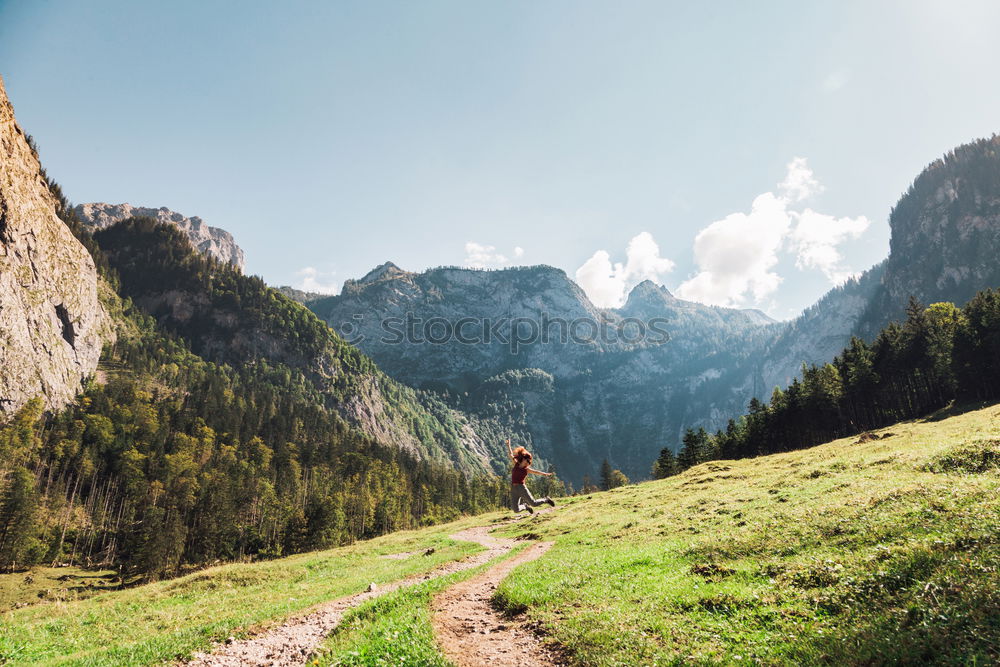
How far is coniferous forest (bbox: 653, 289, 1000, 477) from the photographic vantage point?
243 ft

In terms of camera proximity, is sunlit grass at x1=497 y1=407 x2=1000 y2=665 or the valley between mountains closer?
sunlit grass at x1=497 y1=407 x2=1000 y2=665

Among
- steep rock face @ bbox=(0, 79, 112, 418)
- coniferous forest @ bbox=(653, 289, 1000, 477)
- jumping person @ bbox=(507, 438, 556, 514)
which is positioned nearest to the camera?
jumping person @ bbox=(507, 438, 556, 514)

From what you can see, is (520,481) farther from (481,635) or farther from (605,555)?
(481,635)

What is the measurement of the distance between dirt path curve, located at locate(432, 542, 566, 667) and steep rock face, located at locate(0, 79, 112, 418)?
6843 inches

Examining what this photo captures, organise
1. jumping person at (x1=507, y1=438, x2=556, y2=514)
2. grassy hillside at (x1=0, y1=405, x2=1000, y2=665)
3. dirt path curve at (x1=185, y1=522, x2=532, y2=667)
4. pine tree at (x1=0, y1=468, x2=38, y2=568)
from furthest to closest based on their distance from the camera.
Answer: pine tree at (x1=0, y1=468, x2=38, y2=568) < jumping person at (x1=507, y1=438, x2=556, y2=514) < dirt path curve at (x1=185, y1=522, x2=532, y2=667) < grassy hillside at (x1=0, y1=405, x2=1000, y2=665)

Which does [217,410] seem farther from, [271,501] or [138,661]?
[138,661]

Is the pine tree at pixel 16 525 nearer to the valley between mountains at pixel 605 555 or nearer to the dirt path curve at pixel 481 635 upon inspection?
the valley between mountains at pixel 605 555

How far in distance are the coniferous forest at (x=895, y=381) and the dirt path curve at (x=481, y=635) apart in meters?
94.9

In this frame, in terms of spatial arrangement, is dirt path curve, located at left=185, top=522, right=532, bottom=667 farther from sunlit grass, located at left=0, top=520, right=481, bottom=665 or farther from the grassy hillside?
the grassy hillside

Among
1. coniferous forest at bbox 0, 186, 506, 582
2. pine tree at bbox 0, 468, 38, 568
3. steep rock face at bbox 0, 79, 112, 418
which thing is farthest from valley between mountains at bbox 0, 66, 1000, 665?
steep rock face at bbox 0, 79, 112, 418

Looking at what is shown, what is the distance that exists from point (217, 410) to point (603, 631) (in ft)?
626

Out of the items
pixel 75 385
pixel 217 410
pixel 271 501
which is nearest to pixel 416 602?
pixel 271 501

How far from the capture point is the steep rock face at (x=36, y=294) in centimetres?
13038

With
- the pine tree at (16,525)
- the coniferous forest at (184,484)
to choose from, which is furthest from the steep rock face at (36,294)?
the pine tree at (16,525)
